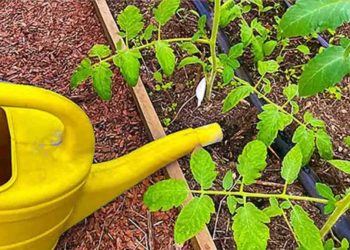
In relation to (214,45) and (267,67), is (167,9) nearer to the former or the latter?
(214,45)

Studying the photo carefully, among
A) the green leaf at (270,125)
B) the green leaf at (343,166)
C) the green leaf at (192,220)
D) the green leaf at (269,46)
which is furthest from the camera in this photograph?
the green leaf at (269,46)

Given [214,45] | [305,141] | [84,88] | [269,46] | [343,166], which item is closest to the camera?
[343,166]

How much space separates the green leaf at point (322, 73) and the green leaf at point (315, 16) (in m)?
0.09

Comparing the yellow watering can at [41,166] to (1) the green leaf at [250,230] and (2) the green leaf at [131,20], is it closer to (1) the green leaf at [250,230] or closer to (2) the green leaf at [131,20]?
(2) the green leaf at [131,20]

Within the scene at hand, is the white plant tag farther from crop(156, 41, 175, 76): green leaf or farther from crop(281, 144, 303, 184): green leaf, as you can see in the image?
crop(281, 144, 303, 184): green leaf

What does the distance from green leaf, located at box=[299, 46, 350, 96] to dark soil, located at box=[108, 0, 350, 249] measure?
0.57m

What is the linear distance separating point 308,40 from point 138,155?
0.69 meters

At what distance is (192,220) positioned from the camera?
1150 mm

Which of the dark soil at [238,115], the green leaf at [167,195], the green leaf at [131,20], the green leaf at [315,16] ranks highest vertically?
the green leaf at [315,16]

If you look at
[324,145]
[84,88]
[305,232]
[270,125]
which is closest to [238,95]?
[270,125]

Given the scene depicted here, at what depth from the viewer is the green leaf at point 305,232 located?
3.67 ft

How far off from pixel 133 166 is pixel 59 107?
400 mm

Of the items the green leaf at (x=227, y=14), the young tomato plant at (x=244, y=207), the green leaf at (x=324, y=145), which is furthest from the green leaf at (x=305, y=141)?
the green leaf at (x=227, y=14)

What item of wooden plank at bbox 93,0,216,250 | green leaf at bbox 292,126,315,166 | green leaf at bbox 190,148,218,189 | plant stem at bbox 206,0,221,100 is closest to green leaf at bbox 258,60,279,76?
plant stem at bbox 206,0,221,100
